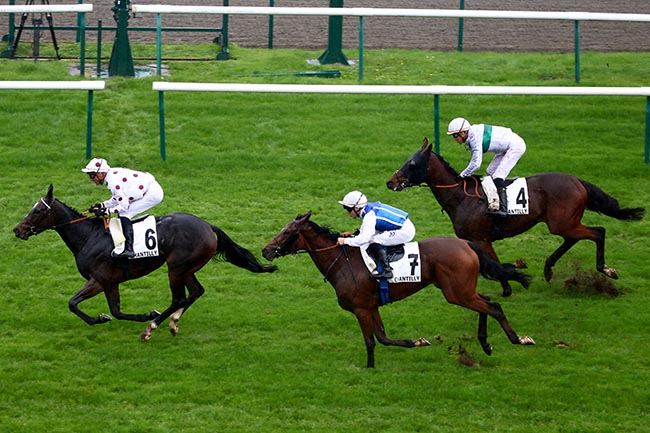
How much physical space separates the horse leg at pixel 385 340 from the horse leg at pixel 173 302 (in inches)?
67.4

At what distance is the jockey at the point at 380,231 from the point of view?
29.8 ft

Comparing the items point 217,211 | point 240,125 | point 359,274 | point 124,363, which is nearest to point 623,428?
point 359,274

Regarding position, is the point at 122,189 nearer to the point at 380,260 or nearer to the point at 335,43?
the point at 380,260

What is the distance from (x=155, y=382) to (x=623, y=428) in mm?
3524

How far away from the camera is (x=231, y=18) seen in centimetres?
2039

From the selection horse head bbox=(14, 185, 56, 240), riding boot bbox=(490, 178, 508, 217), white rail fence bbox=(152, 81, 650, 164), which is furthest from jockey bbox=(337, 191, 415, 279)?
white rail fence bbox=(152, 81, 650, 164)

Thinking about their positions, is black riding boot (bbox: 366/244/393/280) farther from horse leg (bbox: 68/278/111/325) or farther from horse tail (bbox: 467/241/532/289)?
horse leg (bbox: 68/278/111/325)

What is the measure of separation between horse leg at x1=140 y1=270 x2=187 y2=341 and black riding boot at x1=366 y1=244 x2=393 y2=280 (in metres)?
1.71

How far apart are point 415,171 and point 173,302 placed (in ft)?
8.42

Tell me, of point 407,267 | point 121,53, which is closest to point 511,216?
point 407,267

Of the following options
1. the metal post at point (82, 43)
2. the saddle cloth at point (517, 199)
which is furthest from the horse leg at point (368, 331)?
the metal post at point (82, 43)

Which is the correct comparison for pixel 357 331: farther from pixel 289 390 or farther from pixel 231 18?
pixel 231 18

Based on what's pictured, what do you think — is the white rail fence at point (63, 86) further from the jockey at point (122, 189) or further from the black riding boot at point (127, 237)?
the black riding boot at point (127, 237)

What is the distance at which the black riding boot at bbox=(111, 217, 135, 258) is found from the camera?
31.4 feet
